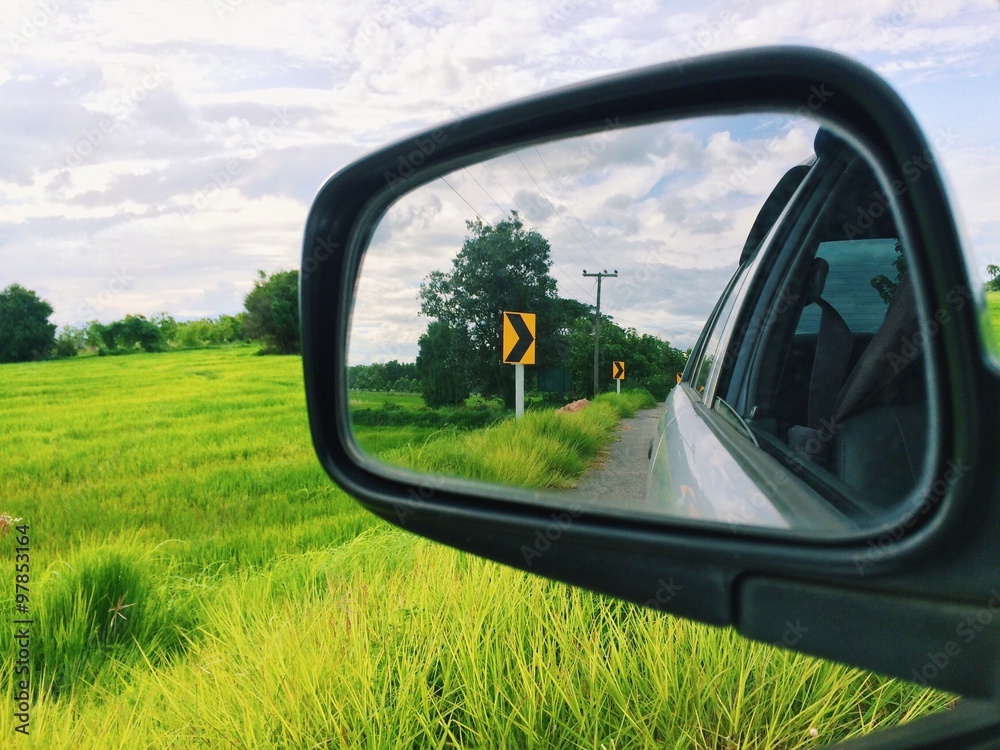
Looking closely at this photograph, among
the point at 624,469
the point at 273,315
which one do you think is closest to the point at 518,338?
the point at 624,469

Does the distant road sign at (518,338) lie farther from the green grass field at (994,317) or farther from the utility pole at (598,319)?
the green grass field at (994,317)

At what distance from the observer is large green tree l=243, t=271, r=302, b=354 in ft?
106

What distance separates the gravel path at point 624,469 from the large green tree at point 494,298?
17cm

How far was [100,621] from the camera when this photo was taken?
159 inches

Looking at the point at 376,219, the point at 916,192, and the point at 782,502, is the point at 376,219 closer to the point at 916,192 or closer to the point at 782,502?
the point at 782,502

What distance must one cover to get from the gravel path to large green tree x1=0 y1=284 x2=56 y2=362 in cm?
3442

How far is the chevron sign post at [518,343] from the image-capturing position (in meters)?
1.34

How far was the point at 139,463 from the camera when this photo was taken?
38.7 ft

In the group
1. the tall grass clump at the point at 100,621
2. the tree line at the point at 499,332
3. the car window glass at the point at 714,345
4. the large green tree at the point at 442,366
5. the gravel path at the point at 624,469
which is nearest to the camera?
the gravel path at the point at 624,469

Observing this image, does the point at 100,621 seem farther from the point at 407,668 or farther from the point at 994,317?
the point at 994,317

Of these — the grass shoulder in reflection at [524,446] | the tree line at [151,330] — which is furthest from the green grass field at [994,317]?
the tree line at [151,330]

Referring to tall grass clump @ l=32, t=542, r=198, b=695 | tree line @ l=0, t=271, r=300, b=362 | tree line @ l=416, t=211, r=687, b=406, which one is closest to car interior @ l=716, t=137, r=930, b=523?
tree line @ l=416, t=211, r=687, b=406

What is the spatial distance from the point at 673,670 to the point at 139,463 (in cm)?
1115

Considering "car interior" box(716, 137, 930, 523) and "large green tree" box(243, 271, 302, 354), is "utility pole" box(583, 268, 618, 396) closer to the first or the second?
"car interior" box(716, 137, 930, 523)
